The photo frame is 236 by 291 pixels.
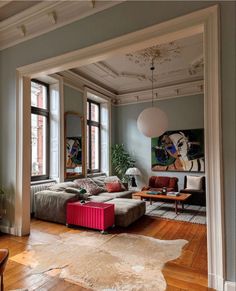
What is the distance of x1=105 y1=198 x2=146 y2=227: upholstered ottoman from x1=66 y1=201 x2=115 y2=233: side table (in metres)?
0.12

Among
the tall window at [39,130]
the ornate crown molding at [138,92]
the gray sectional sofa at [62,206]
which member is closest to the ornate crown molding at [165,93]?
the ornate crown molding at [138,92]

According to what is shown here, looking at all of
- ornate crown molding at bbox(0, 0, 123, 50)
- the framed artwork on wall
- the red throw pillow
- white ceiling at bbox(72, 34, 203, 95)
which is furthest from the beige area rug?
white ceiling at bbox(72, 34, 203, 95)

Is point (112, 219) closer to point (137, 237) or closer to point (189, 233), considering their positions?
point (137, 237)

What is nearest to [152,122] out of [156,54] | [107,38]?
[156,54]

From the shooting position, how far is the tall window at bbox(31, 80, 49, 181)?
17.4 ft

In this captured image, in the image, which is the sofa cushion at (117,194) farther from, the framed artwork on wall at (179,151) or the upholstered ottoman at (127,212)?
the framed artwork on wall at (179,151)

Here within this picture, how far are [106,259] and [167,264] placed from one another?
773 millimetres

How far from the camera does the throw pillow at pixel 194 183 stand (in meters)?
6.12

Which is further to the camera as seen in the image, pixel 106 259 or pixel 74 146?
pixel 74 146

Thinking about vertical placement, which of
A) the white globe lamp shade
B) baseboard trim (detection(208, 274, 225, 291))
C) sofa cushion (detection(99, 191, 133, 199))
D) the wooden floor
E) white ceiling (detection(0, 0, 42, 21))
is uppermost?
white ceiling (detection(0, 0, 42, 21))

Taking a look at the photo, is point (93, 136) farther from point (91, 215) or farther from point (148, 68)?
point (91, 215)

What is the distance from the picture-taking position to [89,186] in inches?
219

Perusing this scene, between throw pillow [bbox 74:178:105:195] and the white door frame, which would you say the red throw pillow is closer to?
throw pillow [bbox 74:178:105:195]

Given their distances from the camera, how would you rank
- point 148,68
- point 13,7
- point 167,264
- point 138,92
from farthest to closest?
point 138,92 < point 148,68 < point 13,7 < point 167,264
